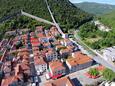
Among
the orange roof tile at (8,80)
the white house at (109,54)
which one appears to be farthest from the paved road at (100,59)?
the orange roof tile at (8,80)

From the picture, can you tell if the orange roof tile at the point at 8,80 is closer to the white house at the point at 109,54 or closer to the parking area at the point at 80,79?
the parking area at the point at 80,79

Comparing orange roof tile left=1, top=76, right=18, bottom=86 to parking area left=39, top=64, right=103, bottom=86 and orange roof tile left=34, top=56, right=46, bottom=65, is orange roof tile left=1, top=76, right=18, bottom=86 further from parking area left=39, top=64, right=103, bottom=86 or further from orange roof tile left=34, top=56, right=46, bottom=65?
orange roof tile left=34, top=56, right=46, bottom=65

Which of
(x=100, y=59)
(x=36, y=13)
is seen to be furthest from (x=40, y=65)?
(x=36, y=13)

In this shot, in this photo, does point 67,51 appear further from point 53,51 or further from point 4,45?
point 4,45

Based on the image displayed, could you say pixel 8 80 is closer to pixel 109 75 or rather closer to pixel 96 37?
pixel 109 75

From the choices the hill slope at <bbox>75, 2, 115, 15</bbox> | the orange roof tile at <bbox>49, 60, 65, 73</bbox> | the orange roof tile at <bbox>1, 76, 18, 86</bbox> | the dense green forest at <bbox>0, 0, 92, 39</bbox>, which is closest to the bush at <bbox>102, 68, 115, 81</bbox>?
the orange roof tile at <bbox>49, 60, 65, 73</bbox>
